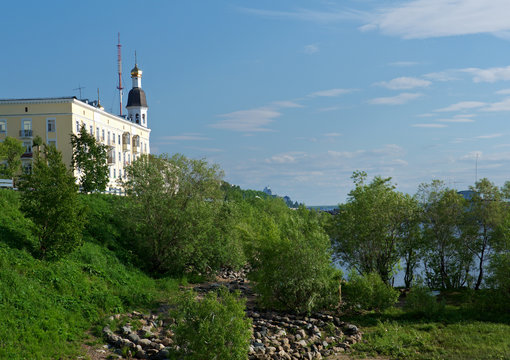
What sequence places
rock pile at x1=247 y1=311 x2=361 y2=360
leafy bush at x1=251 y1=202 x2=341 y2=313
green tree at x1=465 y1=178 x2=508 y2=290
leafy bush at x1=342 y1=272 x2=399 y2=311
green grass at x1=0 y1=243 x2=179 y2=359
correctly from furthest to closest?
green tree at x1=465 y1=178 x2=508 y2=290
leafy bush at x1=342 y1=272 x2=399 y2=311
leafy bush at x1=251 y1=202 x2=341 y2=313
rock pile at x1=247 y1=311 x2=361 y2=360
green grass at x1=0 y1=243 x2=179 y2=359

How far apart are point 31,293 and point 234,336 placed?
31.4 ft

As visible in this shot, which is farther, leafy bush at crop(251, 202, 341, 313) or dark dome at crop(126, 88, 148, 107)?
dark dome at crop(126, 88, 148, 107)

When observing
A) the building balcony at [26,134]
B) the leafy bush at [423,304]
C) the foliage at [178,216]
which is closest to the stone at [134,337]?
the foliage at [178,216]

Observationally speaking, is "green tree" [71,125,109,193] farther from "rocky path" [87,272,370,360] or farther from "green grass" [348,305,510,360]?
"green grass" [348,305,510,360]

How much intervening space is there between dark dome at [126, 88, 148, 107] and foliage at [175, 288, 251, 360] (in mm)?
77255

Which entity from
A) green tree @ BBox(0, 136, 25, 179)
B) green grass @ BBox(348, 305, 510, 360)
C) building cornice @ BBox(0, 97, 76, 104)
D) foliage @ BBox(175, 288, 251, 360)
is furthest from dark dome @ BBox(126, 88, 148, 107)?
foliage @ BBox(175, 288, 251, 360)

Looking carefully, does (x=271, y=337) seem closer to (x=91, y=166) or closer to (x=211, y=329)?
(x=211, y=329)

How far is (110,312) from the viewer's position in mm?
24172

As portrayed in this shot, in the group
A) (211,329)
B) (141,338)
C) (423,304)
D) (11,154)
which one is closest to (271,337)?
(141,338)

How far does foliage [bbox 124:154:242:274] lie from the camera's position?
3412 cm

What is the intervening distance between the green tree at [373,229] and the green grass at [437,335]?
5.91 metres

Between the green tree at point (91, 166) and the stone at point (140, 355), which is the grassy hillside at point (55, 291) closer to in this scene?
the stone at point (140, 355)

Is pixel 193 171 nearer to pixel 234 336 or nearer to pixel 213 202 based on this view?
pixel 213 202

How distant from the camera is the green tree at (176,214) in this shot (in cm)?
3409
